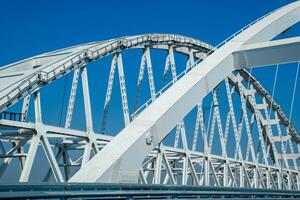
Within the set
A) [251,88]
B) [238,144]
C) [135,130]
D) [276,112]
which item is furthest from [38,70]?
[276,112]

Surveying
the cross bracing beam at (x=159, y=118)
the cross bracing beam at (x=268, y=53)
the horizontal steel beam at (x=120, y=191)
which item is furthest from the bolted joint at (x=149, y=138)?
the cross bracing beam at (x=268, y=53)

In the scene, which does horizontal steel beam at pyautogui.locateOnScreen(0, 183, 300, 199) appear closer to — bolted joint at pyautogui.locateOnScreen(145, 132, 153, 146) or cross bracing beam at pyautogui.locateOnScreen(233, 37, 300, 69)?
bolted joint at pyautogui.locateOnScreen(145, 132, 153, 146)

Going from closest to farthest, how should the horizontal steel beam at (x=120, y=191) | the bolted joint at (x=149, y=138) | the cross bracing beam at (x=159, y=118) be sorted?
1. the horizontal steel beam at (x=120, y=191)
2. the cross bracing beam at (x=159, y=118)
3. the bolted joint at (x=149, y=138)

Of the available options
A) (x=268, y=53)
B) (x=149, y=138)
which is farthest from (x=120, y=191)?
(x=268, y=53)

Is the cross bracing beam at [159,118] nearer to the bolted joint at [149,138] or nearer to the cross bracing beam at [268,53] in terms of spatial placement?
the bolted joint at [149,138]

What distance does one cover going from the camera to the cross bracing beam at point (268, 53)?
1867 cm

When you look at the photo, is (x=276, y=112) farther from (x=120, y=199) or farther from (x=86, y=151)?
(x=120, y=199)

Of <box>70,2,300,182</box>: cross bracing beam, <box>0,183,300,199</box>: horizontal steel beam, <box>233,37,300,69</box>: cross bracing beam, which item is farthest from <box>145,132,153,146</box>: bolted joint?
<box>233,37,300,69</box>: cross bracing beam

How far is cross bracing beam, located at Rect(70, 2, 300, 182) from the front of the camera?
43.5 ft

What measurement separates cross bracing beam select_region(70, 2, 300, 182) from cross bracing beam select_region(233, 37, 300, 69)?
0.35 m

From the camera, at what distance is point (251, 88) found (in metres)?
50.6

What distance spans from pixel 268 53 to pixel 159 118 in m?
6.60

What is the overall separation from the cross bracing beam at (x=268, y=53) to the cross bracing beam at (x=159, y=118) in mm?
353

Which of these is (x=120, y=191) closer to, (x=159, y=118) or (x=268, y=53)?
(x=159, y=118)
